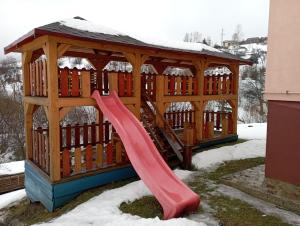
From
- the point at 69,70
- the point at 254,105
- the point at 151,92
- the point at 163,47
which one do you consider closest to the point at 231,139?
the point at 151,92

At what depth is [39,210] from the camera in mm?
8031

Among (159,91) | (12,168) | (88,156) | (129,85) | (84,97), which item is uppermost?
(129,85)

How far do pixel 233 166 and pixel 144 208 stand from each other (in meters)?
4.43

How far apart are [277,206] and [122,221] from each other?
11.4 feet

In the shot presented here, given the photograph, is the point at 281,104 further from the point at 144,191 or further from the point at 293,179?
the point at 144,191

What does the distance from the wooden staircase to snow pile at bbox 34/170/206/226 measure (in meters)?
1.73

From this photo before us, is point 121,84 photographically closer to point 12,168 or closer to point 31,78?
point 31,78

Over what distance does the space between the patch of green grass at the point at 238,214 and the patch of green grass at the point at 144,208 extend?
4.05 feet

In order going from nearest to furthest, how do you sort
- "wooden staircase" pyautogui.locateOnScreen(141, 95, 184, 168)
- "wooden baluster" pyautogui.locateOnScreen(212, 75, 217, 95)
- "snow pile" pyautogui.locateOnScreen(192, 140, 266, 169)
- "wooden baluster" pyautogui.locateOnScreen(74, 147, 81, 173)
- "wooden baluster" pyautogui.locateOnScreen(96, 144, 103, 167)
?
"wooden baluster" pyautogui.locateOnScreen(74, 147, 81, 173) < "wooden baluster" pyautogui.locateOnScreen(96, 144, 103, 167) < "wooden staircase" pyautogui.locateOnScreen(141, 95, 184, 168) < "snow pile" pyautogui.locateOnScreen(192, 140, 266, 169) < "wooden baluster" pyautogui.locateOnScreen(212, 75, 217, 95)

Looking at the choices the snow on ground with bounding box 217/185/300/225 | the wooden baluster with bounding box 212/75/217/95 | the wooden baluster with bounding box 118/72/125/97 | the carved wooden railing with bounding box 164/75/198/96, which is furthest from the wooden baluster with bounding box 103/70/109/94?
the wooden baluster with bounding box 212/75/217/95

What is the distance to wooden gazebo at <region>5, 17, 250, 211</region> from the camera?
7.07m

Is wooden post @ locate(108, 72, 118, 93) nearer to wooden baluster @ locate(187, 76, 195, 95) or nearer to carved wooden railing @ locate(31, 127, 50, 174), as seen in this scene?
carved wooden railing @ locate(31, 127, 50, 174)

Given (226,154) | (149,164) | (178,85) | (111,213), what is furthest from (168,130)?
(111,213)

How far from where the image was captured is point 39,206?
330 inches
